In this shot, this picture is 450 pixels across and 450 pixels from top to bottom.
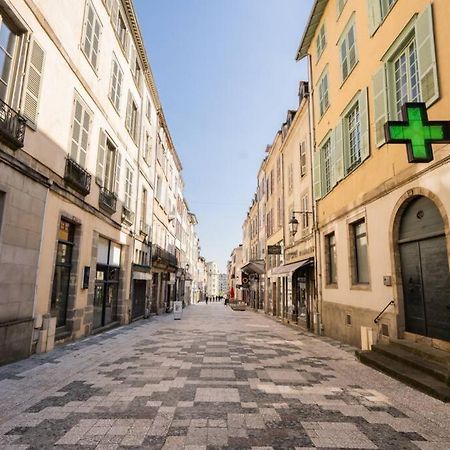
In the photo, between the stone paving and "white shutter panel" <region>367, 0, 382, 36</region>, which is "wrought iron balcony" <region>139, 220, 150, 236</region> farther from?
"white shutter panel" <region>367, 0, 382, 36</region>

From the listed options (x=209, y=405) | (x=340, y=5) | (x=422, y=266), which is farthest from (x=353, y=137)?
(x=209, y=405)

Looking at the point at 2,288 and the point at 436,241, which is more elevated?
the point at 436,241

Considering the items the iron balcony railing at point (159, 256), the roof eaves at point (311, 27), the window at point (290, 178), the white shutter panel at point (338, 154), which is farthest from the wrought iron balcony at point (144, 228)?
the roof eaves at point (311, 27)

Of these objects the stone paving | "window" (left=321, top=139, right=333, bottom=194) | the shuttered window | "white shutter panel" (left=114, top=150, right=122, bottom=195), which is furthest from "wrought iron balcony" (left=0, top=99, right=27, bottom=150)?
"window" (left=321, top=139, right=333, bottom=194)

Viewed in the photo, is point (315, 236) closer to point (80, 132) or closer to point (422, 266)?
point (422, 266)

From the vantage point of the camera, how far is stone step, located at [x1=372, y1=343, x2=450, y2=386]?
5.55 m

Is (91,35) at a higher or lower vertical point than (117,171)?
higher

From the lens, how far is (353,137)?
11.4 meters

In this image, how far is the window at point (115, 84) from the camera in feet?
44.0

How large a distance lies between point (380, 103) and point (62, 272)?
10.3m

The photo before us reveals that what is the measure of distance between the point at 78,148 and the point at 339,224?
918cm

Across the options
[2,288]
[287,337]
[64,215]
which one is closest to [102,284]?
[64,215]

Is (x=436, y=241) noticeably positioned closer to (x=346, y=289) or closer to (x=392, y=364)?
(x=392, y=364)

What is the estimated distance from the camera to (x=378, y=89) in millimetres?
9195
